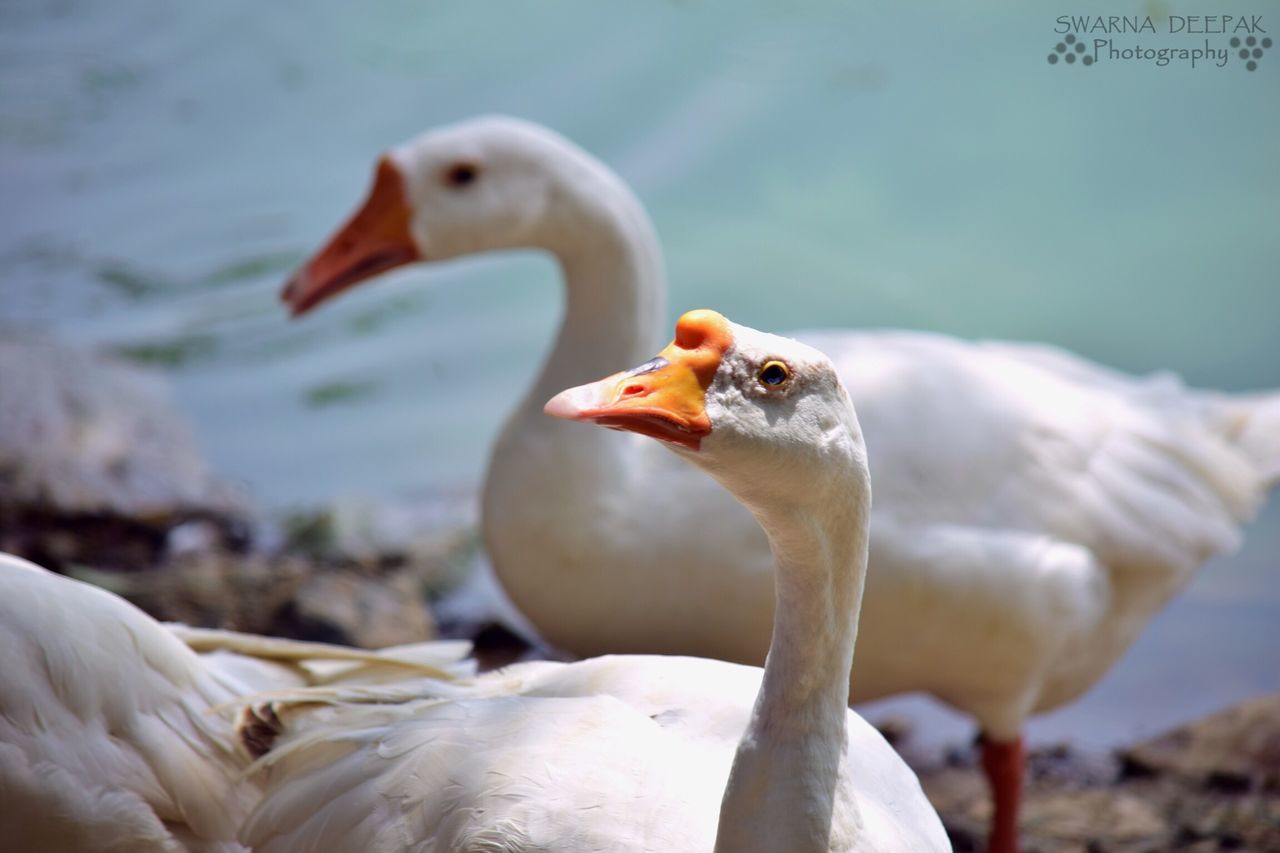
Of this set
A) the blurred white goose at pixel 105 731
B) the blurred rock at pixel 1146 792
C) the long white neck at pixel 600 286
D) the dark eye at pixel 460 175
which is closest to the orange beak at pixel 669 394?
the blurred white goose at pixel 105 731

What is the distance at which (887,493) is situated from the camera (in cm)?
271

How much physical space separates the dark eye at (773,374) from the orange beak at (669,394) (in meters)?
0.05

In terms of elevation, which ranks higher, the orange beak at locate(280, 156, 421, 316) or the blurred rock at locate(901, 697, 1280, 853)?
the orange beak at locate(280, 156, 421, 316)

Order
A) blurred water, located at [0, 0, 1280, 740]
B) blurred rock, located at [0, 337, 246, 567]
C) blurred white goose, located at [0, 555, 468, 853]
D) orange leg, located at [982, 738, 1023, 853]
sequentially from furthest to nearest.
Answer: blurred water, located at [0, 0, 1280, 740]
blurred rock, located at [0, 337, 246, 567]
orange leg, located at [982, 738, 1023, 853]
blurred white goose, located at [0, 555, 468, 853]

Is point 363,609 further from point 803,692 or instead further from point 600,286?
point 803,692

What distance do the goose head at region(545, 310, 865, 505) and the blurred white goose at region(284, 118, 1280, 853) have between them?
4.00 ft

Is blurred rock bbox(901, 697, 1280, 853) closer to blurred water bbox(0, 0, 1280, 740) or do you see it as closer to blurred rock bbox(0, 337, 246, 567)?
blurred water bbox(0, 0, 1280, 740)

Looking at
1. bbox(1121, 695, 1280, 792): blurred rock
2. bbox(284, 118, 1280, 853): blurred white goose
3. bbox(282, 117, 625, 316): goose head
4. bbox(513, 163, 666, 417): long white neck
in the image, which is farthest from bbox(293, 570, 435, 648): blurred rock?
bbox(1121, 695, 1280, 792): blurred rock

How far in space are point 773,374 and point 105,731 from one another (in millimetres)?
1133

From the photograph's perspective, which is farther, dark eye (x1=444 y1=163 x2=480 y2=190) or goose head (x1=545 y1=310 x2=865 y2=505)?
dark eye (x1=444 y1=163 x2=480 y2=190)

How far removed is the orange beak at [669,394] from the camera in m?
1.40

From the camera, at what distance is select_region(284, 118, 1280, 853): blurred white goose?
272cm

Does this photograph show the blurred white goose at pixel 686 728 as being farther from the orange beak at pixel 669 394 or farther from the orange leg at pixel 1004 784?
the orange leg at pixel 1004 784

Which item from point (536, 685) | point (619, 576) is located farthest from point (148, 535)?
point (536, 685)
